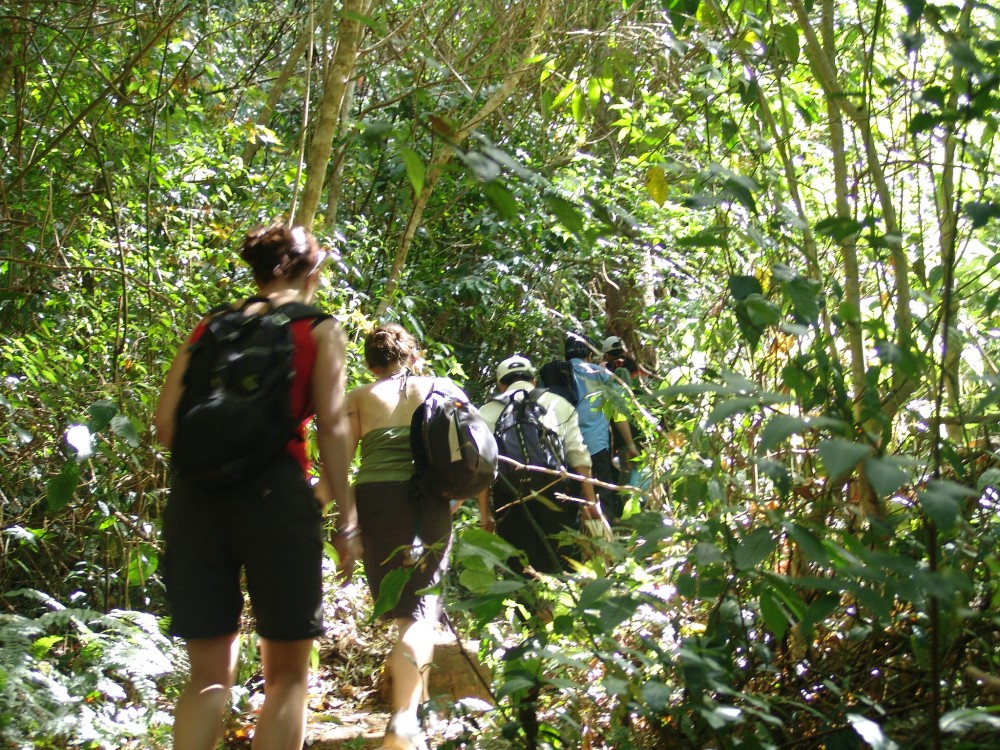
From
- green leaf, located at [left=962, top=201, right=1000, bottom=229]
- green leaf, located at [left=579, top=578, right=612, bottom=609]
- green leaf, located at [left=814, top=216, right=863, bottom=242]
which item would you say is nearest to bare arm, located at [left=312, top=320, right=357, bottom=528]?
green leaf, located at [left=579, top=578, right=612, bottom=609]

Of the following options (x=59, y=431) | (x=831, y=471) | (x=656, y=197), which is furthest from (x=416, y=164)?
(x=59, y=431)

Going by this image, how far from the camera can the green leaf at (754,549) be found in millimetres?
2051

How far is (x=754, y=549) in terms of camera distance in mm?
2086

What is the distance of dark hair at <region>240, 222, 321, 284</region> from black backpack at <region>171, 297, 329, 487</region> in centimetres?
26

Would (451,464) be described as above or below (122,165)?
below

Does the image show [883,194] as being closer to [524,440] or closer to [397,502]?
[397,502]

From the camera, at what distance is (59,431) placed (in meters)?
4.99

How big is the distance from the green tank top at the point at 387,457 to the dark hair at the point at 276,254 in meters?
1.28

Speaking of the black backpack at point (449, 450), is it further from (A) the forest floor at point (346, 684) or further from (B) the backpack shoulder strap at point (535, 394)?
(B) the backpack shoulder strap at point (535, 394)

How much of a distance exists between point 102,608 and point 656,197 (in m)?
3.42

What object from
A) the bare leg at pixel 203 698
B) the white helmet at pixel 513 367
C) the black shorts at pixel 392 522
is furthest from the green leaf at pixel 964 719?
the white helmet at pixel 513 367

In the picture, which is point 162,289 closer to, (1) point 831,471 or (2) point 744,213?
(2) point 744,213

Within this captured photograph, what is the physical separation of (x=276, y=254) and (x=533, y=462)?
2.76m

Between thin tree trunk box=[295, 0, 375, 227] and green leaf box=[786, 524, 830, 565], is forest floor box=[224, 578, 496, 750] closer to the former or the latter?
thin tree trunk box=[295, 0, 375, 227]
